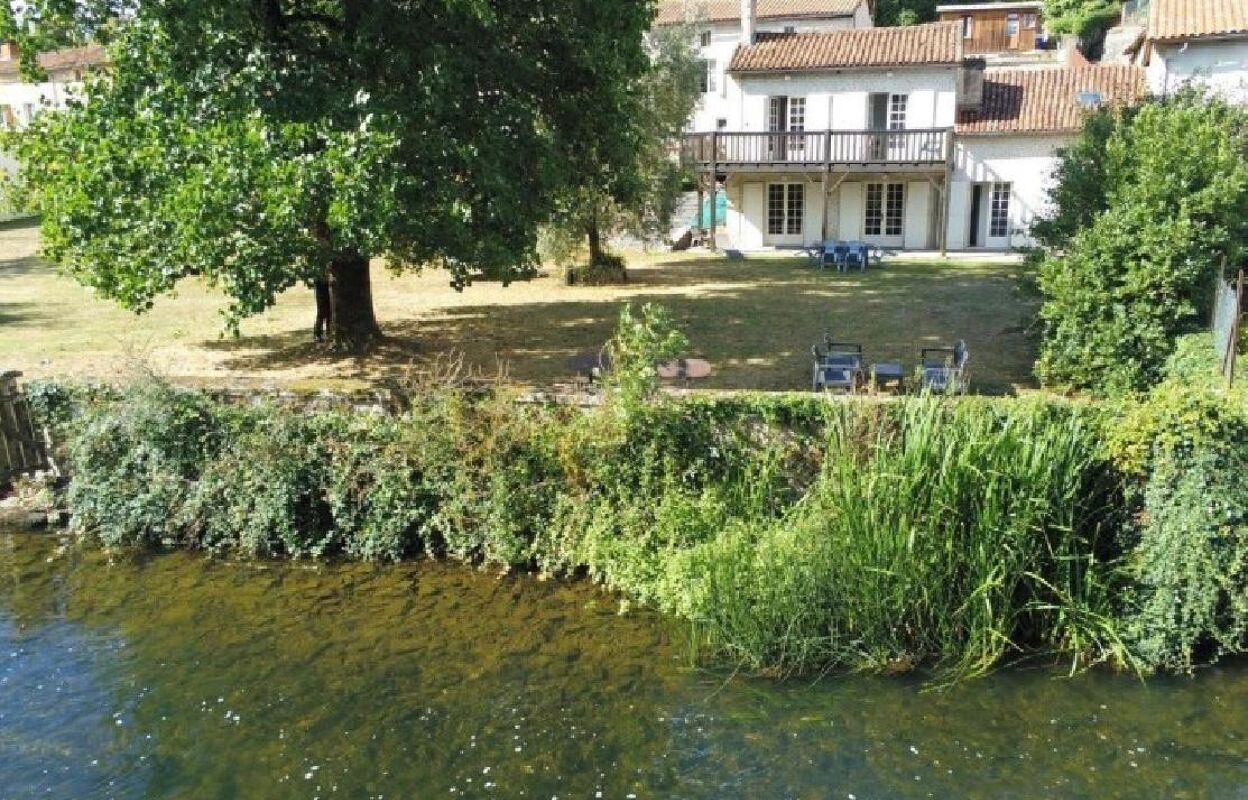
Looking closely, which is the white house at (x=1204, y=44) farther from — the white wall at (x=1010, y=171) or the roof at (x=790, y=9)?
the roof at (x=790, y=9)

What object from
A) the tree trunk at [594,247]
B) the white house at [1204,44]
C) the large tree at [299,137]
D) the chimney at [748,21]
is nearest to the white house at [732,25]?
the chimney at [748,21]

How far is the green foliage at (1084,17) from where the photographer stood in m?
48.8

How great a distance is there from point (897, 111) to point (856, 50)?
237 cm

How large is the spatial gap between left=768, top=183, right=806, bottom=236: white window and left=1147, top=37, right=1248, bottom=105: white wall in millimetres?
10730

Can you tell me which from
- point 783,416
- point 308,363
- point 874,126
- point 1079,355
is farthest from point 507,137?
point 874,126

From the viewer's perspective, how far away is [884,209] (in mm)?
32531

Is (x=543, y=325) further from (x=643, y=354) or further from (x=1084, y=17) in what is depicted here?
(x=1084, y=17)

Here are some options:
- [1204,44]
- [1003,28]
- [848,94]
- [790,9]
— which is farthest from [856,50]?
[1003,28]

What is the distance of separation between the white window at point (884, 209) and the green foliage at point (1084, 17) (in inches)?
950

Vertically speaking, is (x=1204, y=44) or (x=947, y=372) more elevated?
(x=1204, y=44)

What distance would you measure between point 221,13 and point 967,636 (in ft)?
37.4

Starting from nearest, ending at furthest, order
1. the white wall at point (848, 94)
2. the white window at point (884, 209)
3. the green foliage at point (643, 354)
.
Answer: the green foliage at point (643, 354) → the white wall at point (848, 94) → the white window at point (884, 209)

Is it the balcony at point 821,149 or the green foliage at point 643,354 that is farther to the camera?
the balcony at point 821,149

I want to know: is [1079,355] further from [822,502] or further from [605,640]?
[605,640]
